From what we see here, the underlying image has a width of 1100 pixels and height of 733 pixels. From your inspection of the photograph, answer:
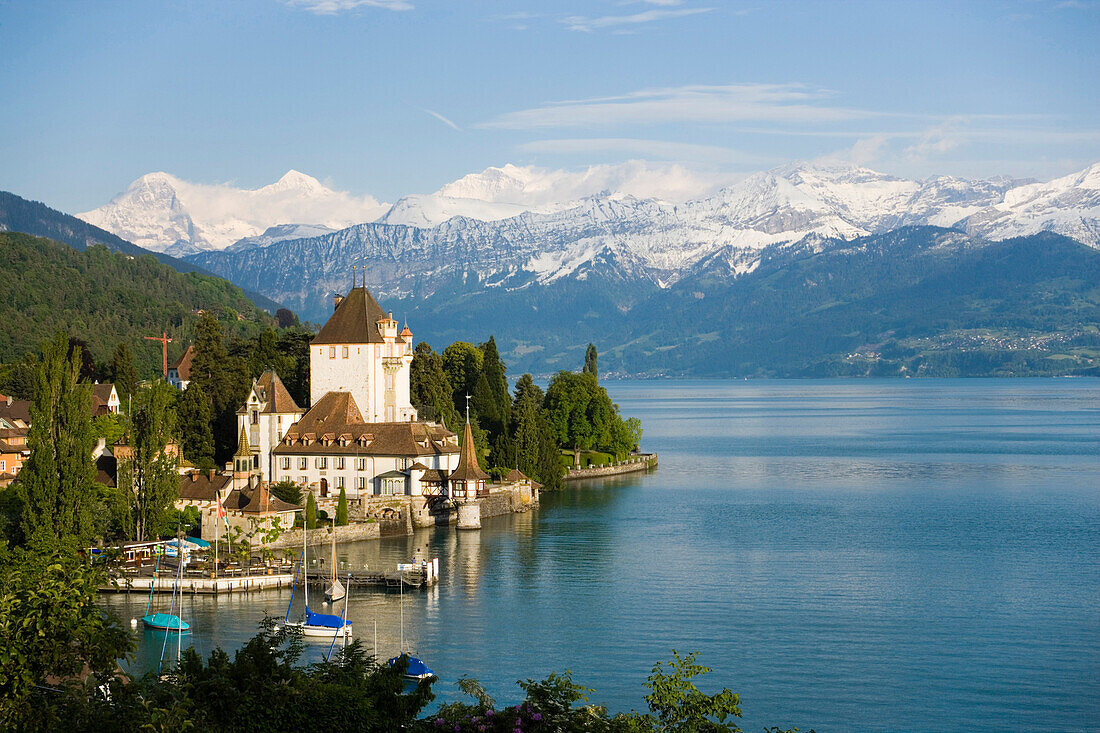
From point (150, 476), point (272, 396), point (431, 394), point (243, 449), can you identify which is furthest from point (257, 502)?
point (431, 394)

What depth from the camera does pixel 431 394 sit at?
99.1 metres

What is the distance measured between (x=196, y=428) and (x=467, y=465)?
64.6 feet

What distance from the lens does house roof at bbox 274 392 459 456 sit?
82.1 m

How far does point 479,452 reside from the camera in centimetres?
9406

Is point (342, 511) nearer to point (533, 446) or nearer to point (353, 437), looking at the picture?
point (353, 437)

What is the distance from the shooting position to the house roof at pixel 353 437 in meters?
82.1

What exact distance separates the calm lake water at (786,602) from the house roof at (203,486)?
414 inches

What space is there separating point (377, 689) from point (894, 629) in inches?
1169

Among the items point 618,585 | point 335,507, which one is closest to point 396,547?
point 335,507

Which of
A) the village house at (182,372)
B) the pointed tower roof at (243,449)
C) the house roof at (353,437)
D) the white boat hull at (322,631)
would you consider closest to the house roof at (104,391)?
the village house at (182,372)

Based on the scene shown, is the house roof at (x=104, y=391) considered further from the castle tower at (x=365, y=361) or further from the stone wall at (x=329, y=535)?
the stone wall at (x=329, y=535)

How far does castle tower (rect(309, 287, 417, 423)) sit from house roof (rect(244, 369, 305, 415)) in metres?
3.20

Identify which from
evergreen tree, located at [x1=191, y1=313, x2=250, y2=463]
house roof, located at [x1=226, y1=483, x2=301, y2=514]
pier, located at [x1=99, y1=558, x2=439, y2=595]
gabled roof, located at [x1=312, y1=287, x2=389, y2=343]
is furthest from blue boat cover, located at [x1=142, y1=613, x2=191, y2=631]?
gabled roof, located at [x1=312, y1=287, x2=389, y2=343]

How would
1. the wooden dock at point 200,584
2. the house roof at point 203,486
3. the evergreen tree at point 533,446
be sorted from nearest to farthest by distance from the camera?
the wooden dock at point 200,584, the house roof at point 203,486, the evergreen tree at point 533,446
